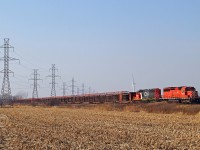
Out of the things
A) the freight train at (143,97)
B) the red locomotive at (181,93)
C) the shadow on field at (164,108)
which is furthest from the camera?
the freight train at (143,97)

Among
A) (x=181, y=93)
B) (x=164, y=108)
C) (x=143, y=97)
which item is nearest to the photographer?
(x=164, y=108)

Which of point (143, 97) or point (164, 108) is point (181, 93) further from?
point (164, 108)

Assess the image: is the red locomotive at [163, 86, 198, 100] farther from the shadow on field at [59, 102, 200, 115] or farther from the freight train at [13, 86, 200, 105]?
the shadow on field at [59, 102, 200, 115]

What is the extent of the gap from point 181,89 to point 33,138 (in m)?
43.6

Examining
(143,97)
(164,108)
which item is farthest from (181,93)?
(164,108)

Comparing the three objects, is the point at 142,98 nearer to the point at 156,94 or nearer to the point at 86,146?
the point at 156,94

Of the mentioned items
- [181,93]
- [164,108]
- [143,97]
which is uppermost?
[181,93]

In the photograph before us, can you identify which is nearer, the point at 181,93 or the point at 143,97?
the point at 181,93

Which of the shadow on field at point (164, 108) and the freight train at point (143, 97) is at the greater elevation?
the freight train at point (143, 97)

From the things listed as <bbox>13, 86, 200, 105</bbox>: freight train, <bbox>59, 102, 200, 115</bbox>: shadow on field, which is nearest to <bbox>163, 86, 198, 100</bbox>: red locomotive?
<bbox>13, 86, 200, 105</bbox>: freight train

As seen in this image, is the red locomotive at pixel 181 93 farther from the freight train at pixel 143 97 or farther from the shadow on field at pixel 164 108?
the shadow on field at pixel 164 108

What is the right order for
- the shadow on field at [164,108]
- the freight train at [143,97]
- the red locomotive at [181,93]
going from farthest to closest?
the freight train at [143,97]
the red locomotive at [181,93]
the shadow on field at [164,108]

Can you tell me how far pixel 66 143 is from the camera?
732 inches

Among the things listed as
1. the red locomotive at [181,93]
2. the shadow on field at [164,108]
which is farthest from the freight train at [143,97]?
the shadow on field at [164,108]
